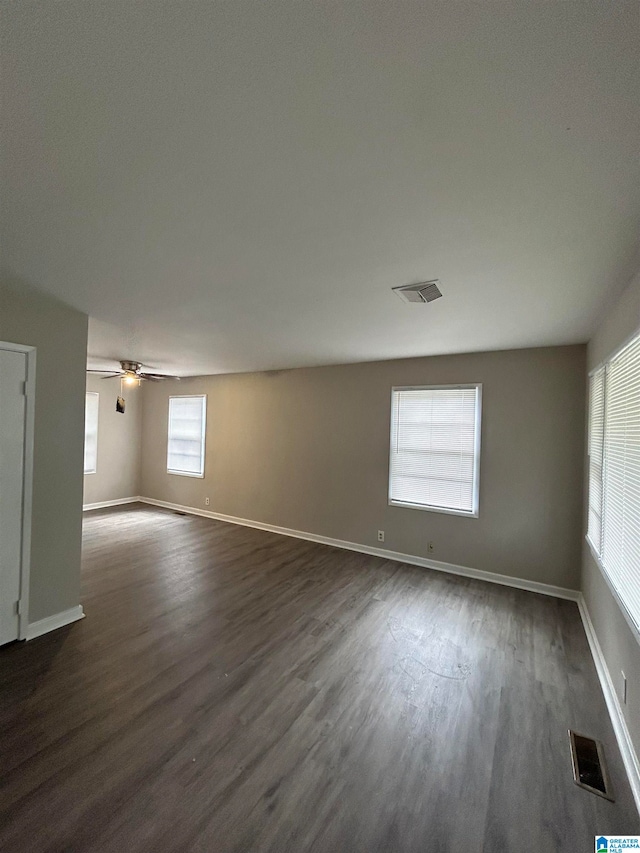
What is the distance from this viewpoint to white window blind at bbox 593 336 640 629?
1.77 m

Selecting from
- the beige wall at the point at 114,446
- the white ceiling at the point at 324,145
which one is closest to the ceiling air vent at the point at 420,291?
the white ceiling at the point at 324,145

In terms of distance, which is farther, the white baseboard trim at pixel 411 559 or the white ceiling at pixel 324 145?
the white baseboard trim at pixel 411 559

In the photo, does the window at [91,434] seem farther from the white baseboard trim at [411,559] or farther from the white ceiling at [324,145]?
the white ceiling at [324,145]

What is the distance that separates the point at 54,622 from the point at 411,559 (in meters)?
3.65

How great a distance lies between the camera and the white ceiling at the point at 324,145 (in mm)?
756

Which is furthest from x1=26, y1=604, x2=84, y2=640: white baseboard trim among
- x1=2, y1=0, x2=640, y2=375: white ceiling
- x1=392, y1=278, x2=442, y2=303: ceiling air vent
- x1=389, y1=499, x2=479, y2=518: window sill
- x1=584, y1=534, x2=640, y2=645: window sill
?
x1=584, y1=534, x2=640, y2=645: window sill

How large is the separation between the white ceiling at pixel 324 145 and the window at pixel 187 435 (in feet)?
14.2

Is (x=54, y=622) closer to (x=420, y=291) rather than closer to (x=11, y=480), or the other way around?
(x=11, y=480)

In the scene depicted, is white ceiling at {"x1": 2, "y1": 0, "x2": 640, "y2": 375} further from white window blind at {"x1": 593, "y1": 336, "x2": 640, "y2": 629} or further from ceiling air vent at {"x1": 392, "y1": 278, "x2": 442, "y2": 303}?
white window blind at {"x1": 593, "y1": 336, "x2": 640, "y2": 629}

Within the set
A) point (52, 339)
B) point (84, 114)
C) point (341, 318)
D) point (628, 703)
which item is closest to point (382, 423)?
point (341, 318)

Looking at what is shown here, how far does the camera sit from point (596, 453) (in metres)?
2.79

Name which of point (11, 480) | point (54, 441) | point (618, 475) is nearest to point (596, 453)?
point (618, 475)

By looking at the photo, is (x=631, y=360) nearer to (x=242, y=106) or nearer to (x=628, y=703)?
(x=628, y=703)

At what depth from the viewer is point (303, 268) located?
1.91m
